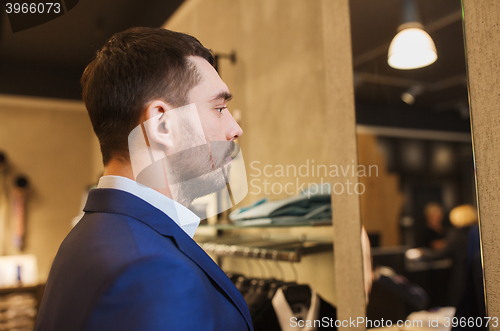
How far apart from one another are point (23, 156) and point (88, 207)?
480cm

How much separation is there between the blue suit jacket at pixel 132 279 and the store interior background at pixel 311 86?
0.53 metres

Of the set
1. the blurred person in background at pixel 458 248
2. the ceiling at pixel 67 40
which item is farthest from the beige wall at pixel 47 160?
the blurred person in background at pixel 458 248

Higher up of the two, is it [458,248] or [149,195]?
[149,195]

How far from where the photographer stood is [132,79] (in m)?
0.64

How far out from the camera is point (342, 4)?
45.7 inches

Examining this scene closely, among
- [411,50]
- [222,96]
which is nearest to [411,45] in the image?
[411,50]

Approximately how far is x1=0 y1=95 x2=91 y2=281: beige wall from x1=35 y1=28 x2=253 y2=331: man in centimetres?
437

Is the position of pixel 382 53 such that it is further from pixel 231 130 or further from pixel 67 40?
pixel 67 40

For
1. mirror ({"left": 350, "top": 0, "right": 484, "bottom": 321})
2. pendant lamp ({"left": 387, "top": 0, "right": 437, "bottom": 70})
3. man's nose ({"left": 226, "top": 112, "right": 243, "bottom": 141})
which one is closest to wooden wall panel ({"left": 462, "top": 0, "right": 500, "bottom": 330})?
mirror ({"left": 350, "top": 0, "right": 484, "bottom": 321})

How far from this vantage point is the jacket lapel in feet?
2.01

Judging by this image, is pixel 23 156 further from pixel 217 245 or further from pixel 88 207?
→ pixel 88 207

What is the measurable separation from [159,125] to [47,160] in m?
4.88

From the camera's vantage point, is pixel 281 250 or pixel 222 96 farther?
pixel 281 250

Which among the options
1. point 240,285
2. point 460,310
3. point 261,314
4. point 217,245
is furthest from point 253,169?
point 460,310
